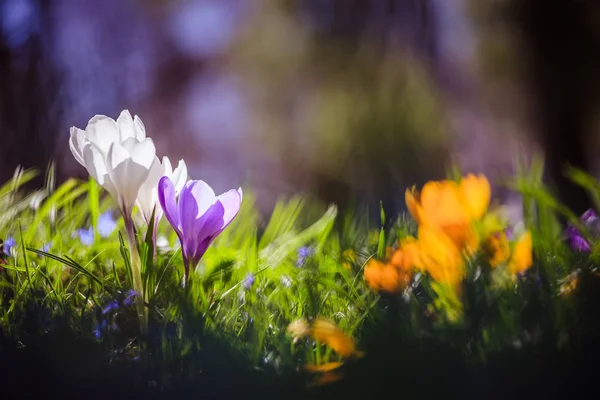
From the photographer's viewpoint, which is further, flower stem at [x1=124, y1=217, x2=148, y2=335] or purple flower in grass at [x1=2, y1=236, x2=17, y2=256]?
purple flower in grass at [x1=2, y1=236, x2=17, y2=256]

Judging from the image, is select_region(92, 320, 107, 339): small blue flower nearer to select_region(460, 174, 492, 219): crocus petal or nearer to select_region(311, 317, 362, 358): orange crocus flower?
select_region(311, 317, 362, 358): orange crocus flower

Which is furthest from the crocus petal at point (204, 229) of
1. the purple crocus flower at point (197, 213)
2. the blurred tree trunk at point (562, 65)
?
the blurred tree trunk at point (562, 65)

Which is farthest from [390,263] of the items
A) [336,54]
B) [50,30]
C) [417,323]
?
[336,54]

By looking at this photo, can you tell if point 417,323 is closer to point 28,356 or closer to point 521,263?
point 521,263

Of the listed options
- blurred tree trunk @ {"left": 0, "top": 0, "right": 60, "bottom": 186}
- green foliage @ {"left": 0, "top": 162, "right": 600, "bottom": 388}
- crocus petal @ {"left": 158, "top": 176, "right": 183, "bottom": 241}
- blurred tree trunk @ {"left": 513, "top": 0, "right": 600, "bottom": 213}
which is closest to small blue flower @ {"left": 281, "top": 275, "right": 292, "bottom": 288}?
green foliage @ {"left": 0, "top": 162, "right": 600, "bottom": 388}

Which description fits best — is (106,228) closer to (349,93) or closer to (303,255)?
(303,255)

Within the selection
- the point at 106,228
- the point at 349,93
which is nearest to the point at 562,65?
the point at 349,93

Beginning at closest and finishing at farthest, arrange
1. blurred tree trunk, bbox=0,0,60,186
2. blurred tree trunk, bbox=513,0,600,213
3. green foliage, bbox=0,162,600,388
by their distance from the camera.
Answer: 1. green foliage, bbox=0,162,600,388
2. blurred tree trunk, bbox=0,0,60,186
3. blurred tree trunk, bbox=513,0,600,213
